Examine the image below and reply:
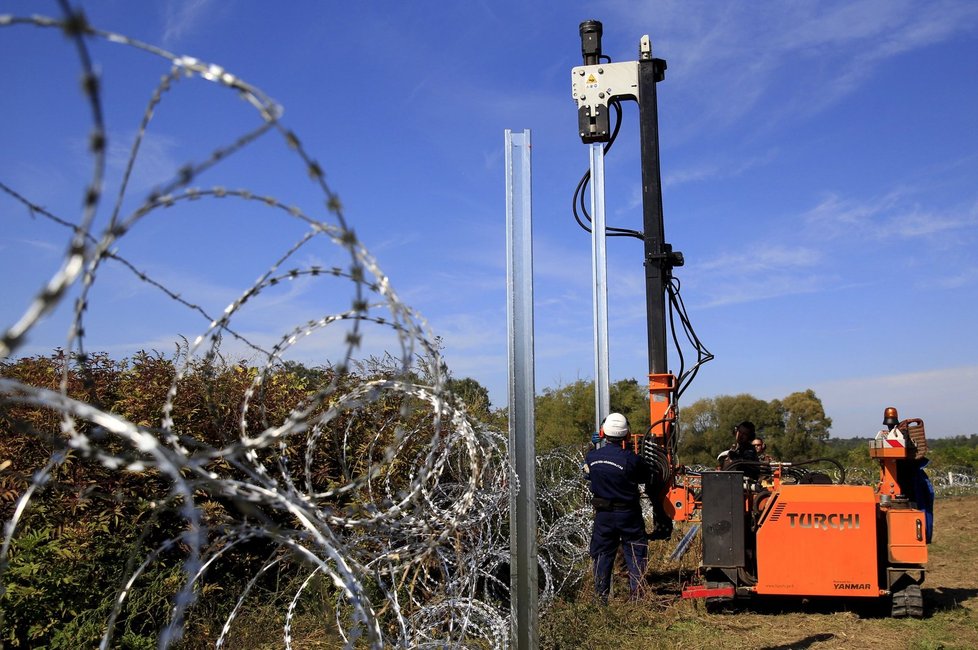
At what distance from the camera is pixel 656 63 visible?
9.45m

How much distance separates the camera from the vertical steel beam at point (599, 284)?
923cm

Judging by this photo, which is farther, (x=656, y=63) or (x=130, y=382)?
(x=656, y=63)

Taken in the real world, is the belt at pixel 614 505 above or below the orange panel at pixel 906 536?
above

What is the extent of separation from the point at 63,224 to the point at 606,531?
682 centimetres

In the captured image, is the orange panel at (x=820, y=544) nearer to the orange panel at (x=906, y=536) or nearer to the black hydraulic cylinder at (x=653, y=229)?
the orange panel at (x=906, y=536)

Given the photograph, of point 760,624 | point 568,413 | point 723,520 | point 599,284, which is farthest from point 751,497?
point 568,413

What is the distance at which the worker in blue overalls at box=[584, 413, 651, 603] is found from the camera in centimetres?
845

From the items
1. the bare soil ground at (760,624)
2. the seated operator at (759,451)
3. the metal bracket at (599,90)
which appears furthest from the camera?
the seated operator at (759,451)

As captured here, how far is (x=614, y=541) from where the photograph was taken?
8.64 m

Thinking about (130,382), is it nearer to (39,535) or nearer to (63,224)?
(39,535)

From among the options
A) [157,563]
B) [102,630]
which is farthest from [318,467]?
[102,630]

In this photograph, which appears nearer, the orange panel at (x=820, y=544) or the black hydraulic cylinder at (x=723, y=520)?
the orange panel at (x=820, y=544)

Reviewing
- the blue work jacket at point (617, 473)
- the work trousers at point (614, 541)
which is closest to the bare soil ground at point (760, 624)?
the work trousers at point (614, 541)

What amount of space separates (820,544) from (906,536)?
82cm
